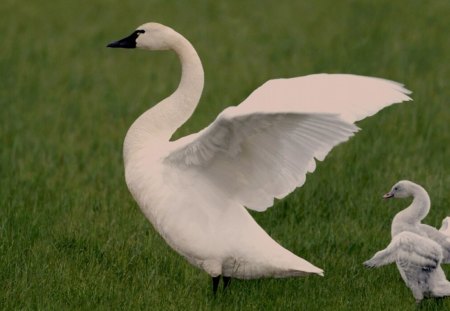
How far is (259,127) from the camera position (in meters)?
6.10

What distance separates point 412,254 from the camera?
6.68 metres

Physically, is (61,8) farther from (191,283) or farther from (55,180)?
(191,283)

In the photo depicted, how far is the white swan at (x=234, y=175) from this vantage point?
6.46 metres

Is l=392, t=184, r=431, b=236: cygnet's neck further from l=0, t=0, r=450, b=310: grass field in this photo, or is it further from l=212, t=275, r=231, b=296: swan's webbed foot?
l=212, t=275, r=231, b=296: swan's webbed foot

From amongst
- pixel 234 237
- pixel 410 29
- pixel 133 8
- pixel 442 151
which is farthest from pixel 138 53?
pixel 234 237

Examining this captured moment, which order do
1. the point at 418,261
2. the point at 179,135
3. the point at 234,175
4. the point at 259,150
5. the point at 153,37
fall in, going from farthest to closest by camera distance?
the point at 179,135 < the point at 153,37 < the point at 234,175 < the point at 418,261 < the point at 259,150

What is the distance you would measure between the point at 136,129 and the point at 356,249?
6.71 feet

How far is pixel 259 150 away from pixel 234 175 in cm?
37

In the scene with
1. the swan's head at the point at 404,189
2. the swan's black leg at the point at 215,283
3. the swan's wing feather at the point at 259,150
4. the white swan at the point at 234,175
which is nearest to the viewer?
the swan's wing feather at the point at 259,150

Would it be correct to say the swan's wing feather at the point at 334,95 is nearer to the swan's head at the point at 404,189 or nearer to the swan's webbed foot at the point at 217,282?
the swan's head at the point at 404,189

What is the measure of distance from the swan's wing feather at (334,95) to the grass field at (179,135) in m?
1.30

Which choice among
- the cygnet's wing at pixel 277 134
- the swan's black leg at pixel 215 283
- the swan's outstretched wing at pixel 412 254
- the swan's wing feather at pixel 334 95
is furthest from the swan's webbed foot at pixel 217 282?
the swan's wing feather at pixel 334 95

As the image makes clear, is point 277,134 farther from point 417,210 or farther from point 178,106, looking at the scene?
point 417,210

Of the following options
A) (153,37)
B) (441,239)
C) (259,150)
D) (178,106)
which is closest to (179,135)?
(153,37)
